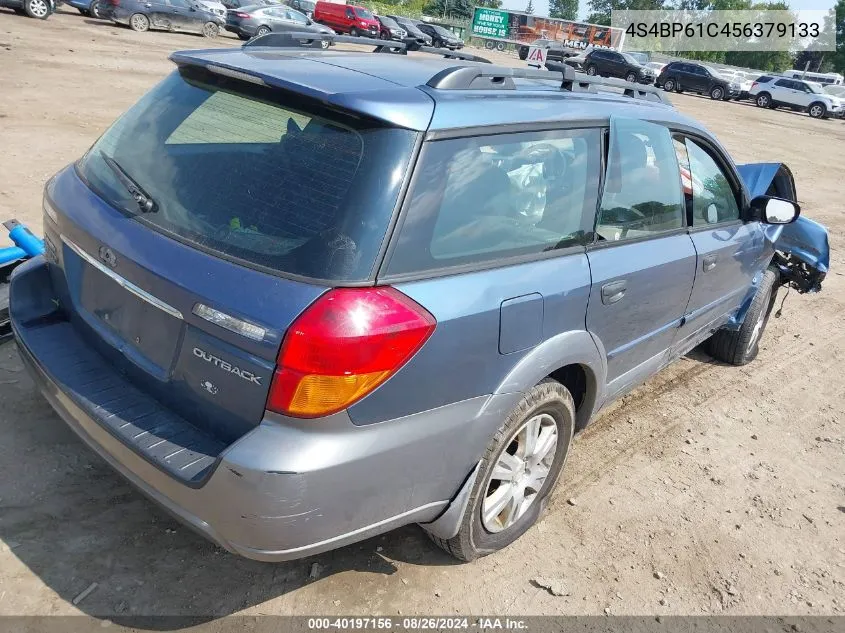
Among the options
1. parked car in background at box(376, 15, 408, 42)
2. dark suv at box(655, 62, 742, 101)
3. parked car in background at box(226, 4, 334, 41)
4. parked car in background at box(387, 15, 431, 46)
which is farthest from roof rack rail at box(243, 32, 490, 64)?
parked car in background at box(387, 15, 431, 46)

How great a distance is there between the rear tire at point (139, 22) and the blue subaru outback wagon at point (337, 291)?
23952 mm

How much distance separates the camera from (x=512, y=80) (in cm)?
288

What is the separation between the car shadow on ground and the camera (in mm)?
2605

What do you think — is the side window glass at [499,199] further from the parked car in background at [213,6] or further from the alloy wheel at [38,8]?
the parked car in background at [213,6]

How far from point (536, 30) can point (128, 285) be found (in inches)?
2227

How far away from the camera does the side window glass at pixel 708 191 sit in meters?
3.92

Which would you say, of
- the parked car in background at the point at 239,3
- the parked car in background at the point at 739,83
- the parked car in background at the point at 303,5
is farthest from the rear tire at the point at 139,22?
the parked car in background at the point at 739,83

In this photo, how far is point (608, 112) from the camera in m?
3.19

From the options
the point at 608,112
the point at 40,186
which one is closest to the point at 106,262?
the point at 608,112

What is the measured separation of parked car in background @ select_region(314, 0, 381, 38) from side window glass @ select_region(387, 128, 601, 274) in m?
37.4

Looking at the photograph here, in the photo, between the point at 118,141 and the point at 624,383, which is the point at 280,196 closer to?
the point at 118,141

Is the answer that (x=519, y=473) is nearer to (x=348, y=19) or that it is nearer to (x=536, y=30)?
(x=348, y=19)

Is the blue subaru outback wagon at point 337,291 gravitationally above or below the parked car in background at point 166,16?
above

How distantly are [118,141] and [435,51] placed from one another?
5.96ft
